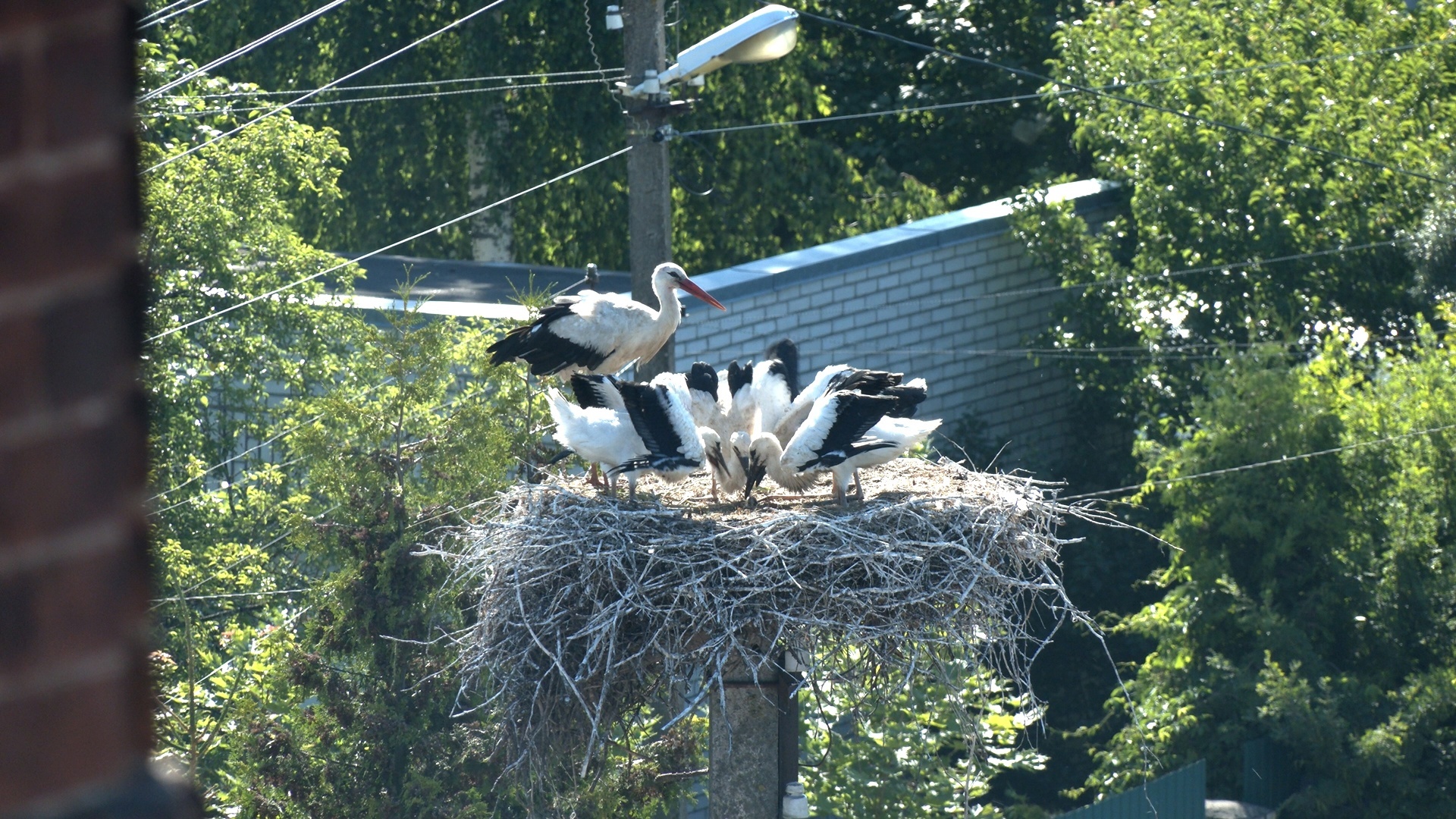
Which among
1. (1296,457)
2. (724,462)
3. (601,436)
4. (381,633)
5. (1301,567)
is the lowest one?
(1301,567)

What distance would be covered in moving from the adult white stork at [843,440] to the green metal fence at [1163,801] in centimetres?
411

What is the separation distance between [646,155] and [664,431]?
2.50 metres

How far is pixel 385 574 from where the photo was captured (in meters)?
8.65

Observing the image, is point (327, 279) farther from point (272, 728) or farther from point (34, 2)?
point (34, 2)

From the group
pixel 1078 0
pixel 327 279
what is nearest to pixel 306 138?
pixel 327 279

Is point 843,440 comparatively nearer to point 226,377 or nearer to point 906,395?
point 906,395

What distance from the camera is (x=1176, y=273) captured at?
15.0m

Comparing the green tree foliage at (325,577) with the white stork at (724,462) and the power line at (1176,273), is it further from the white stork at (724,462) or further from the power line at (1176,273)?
the power line at (1176,273)

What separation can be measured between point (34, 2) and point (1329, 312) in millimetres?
15317

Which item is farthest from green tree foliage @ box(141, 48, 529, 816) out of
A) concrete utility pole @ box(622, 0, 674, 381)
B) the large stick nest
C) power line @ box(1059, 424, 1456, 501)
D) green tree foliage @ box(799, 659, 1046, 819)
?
power line @ box(1059, 424, 1456, 501)

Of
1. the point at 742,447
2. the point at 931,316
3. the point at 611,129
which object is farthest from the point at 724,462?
the point at 611,129

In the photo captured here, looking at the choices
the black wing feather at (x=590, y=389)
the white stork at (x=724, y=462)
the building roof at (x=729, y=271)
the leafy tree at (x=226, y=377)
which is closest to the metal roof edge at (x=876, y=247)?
the building roof at (x=729, y=271)

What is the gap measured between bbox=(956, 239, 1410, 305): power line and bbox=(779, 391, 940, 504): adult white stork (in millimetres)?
8414

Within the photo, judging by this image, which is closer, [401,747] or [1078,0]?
[401,747]
